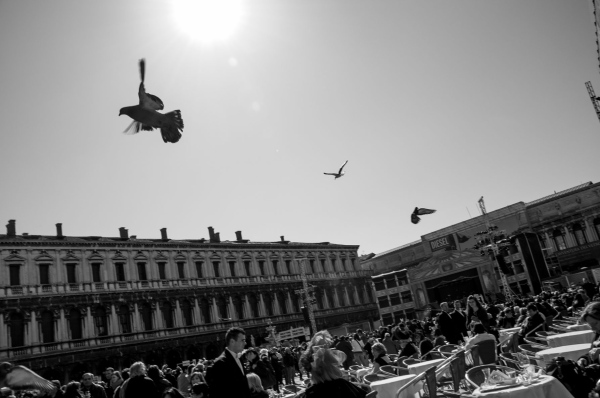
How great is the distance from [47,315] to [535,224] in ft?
173

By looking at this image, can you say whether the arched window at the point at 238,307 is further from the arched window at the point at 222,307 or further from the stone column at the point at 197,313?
the stone column at the point at 197,313

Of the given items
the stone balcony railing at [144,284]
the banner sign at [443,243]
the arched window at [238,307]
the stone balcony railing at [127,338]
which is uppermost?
the banner sign at [443,243]

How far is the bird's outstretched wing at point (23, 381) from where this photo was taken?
527 centimetres

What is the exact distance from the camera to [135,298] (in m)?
34.6

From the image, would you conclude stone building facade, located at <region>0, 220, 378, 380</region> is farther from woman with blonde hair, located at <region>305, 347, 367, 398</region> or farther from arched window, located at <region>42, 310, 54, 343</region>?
woman with blonde hair, located at <region>305, 347, 367, 398</region>

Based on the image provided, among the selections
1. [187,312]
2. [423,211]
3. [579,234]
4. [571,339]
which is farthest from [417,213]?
[579,234]

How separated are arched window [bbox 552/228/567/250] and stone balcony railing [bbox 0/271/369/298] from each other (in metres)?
27.0

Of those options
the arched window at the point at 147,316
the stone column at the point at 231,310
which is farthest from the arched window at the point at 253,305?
the arched window at the point at 147,316

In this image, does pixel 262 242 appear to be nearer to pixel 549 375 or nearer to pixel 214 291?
pixel 214 291

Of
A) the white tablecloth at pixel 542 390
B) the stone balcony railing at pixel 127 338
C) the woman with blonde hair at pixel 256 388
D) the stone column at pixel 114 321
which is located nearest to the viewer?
the white tablecloth at pixel 542 390

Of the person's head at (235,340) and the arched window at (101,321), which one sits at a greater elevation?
the arched window at (101,321)

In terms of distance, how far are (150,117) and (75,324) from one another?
31034 millimetres

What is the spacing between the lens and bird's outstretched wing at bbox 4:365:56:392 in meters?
5.27

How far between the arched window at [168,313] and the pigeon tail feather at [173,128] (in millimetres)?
33979
